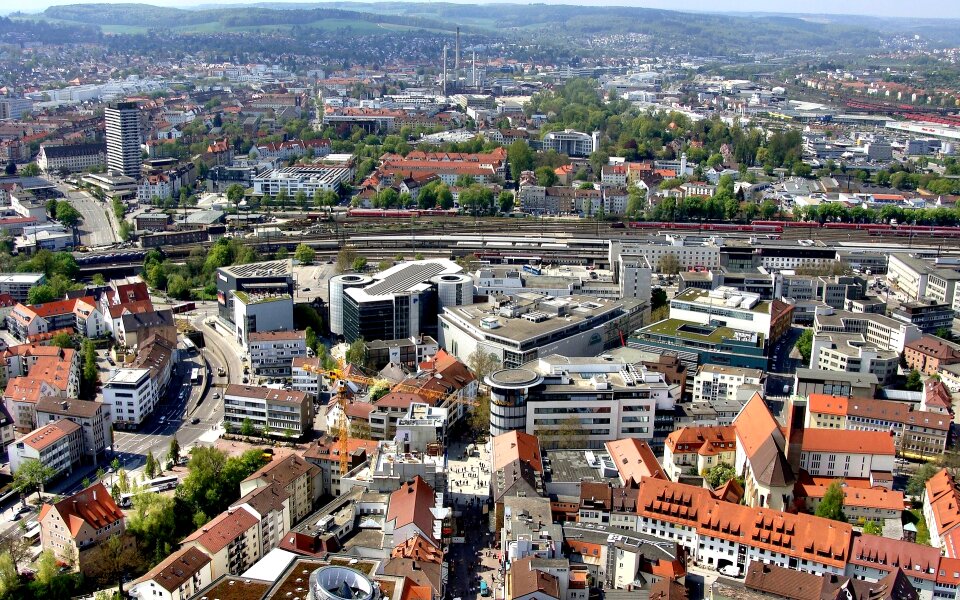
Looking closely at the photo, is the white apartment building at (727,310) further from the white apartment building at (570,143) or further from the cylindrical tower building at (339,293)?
the white apartment building at (570,143)

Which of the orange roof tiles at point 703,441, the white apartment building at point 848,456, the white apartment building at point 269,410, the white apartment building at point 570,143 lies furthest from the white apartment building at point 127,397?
the white apartment building at point 570,143

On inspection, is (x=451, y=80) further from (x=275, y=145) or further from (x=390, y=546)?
(x=390, y=546)

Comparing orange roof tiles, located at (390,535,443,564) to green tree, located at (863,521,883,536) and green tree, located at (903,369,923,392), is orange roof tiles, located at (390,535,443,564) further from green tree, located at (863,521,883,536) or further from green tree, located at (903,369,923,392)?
green tree, located at (903,369,923,392)

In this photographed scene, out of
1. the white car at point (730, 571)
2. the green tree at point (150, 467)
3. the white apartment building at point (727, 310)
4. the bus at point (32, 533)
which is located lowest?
the bus at point (32, 533)

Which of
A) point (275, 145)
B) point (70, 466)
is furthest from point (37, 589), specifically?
point (275, 145)

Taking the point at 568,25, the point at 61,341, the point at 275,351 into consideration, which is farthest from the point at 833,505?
the point at 568,25
